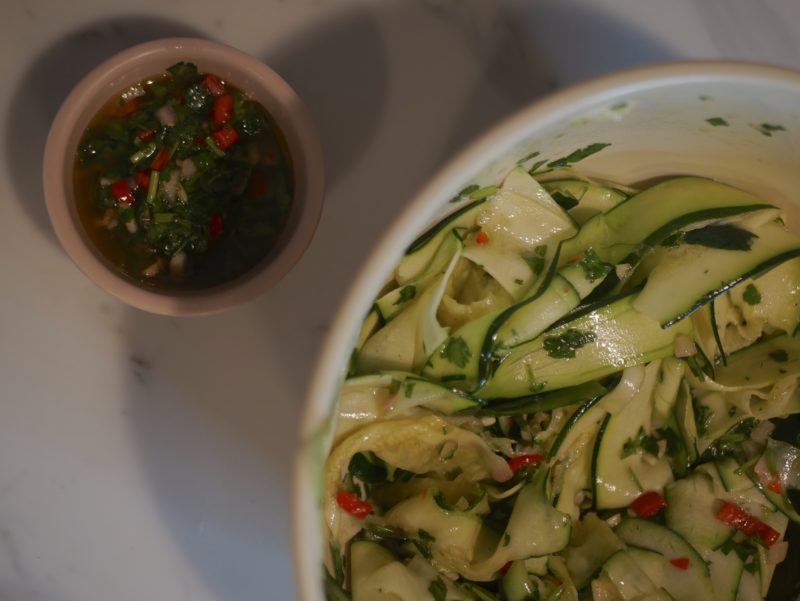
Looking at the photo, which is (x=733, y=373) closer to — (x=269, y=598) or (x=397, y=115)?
(x=397, y=115)

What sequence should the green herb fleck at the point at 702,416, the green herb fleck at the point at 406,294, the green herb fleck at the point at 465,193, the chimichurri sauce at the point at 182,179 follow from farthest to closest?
Answer: 1. the chimichurri sauce at the point at 182,179
2. the green herb fleck at the point at 702,416
3. the green herb fleck at the point at 406,294
4. the green herb fleck at the point at 465,193

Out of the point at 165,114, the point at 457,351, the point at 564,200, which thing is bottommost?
the point at 457,351

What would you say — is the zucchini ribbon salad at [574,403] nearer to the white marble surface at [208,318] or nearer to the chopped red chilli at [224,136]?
the white marble surface at [208,318]

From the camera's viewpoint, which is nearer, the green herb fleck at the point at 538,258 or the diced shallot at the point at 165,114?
the green herb fleck at the point at 538,258

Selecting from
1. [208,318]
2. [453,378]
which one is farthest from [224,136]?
[453,378]

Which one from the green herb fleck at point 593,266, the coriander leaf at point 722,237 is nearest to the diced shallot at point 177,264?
the green herb fleck at point 593,266

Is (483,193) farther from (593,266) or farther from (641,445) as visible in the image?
(641,445)

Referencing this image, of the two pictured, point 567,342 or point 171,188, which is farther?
point 171,188
